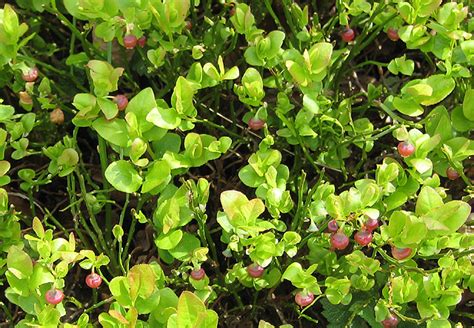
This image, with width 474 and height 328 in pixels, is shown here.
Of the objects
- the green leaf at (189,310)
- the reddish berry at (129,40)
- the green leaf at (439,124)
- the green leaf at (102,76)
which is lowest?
the green leaf at (189,310)

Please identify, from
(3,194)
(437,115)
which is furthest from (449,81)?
(3,194)

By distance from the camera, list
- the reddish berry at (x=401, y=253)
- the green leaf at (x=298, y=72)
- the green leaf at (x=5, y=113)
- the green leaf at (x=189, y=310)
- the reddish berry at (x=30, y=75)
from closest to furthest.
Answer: the green leaf at (x=189, y=310), the reddish berry at (x=401, y=253), the green leaf at (x=298, y=72), the green leaf at (x=5, y=113), the reddish berry at (x=30, y=75)

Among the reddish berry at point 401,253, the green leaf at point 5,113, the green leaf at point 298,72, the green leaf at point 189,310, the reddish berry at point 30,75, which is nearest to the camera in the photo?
the green leaf at point 189,310

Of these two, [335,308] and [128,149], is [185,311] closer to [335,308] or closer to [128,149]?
[128,149]

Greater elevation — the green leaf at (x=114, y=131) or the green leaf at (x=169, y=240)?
the green leaf at (x=114, y=131)

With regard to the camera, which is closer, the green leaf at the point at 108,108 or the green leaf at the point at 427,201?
the green leaf at the point at 427,201

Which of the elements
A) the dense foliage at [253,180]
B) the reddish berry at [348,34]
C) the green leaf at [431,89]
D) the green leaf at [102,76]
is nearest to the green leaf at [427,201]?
the dense foliage at [253,180]

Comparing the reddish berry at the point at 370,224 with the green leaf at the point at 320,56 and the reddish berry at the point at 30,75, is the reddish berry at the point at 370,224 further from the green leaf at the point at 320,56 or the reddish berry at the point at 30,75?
the reddish berry at the point at 30,75
